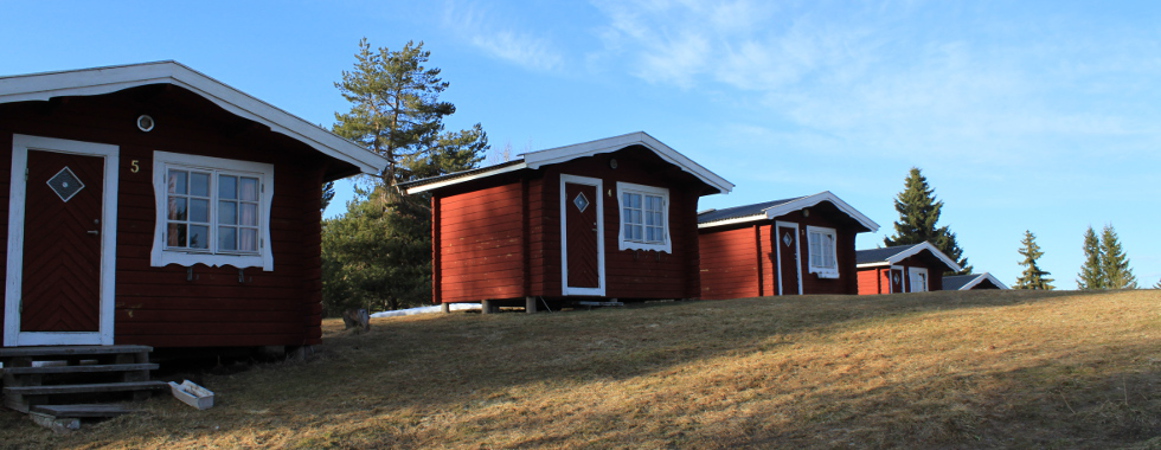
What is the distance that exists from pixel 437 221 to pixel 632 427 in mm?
12187

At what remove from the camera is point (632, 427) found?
791 centimetres

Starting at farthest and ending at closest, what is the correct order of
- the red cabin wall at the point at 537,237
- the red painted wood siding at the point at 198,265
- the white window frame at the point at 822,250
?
the white window frame at the point at 822,250 < the red cabin wall at the point at 537,237 < the red painted wood siding at the point at 198,265

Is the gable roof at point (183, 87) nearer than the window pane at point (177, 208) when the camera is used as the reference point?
→ Yes

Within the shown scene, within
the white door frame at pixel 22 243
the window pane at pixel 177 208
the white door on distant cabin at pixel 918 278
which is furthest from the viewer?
the white door on distant cabin at pixel 918 278

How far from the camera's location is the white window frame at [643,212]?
18.4 m

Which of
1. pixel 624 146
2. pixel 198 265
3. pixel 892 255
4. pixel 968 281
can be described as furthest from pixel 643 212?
pixel 968 281

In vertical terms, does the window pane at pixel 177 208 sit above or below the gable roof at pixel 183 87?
below

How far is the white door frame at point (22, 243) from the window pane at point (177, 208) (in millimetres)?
646

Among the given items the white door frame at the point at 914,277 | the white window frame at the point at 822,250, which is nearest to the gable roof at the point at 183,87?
the white window frame at the point at 822,250

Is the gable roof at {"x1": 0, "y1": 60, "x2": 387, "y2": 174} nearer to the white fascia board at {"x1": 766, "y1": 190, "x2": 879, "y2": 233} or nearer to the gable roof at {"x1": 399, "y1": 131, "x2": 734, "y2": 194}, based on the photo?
the gable roof at {"x1": 399, "y1": 131, "x2": 734, "y2": 194}

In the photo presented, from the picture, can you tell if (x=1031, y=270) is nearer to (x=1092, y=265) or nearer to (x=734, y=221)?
(x=1092, y=265)

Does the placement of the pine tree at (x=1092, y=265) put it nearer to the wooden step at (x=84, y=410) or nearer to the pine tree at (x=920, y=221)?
the pine tree at (x=920, y=221)

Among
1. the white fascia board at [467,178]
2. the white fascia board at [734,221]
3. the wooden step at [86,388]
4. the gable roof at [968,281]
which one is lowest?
the wooden step at [86,388]

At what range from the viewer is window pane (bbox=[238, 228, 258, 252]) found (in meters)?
11.8
